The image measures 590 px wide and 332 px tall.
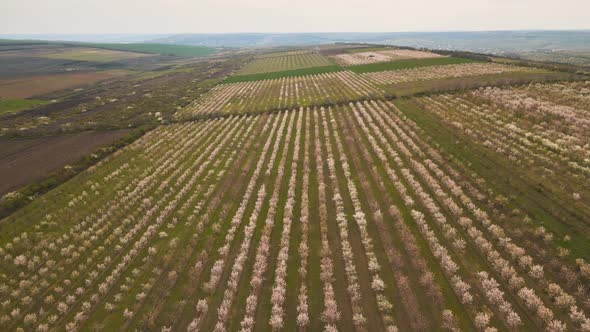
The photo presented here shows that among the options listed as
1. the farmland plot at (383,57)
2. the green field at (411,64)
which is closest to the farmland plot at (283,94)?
the green field at (411,64)

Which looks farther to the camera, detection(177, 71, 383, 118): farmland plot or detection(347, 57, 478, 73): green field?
detection(347, 57, 478, 73): green field

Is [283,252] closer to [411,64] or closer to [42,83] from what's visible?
[411,64]

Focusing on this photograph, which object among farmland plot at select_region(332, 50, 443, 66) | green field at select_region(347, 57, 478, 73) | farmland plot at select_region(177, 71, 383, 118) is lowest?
farmland plot at select_region(177, 71, 383, 118)

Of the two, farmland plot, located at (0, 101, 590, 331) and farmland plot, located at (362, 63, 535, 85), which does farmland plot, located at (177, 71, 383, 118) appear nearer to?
farmland plot, located at (362, 63, 535, 85)

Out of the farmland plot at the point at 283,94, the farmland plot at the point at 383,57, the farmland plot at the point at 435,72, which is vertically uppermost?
the farmland plot at the point at 383,57

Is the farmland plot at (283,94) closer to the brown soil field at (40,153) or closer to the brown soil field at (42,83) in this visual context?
the brown soil field at (40,153)

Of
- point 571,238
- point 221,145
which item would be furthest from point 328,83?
point 571,238

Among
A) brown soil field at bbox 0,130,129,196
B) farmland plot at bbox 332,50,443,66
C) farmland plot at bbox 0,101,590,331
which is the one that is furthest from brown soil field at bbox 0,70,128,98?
farmland plot at bbox 332,50,443,66
